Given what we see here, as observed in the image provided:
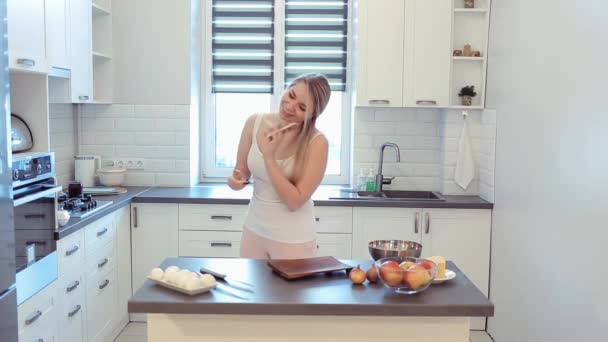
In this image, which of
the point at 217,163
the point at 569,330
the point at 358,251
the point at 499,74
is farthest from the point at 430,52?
the point at 569,330

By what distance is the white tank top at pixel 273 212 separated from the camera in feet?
9.34

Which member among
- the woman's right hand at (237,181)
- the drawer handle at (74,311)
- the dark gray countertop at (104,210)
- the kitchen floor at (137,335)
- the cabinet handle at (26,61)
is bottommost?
the kitchen floor at (137,335)

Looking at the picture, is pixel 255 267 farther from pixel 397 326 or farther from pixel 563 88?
pixel 563 88

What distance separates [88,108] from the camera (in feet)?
15.4

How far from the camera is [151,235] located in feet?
14.0

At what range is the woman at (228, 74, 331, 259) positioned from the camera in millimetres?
2729

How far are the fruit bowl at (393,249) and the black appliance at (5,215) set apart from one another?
1.39 meters

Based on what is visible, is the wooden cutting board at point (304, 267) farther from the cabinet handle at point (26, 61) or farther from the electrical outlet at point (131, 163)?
the electrical outlet at point (131, 163)

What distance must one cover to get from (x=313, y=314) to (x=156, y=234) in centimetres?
251

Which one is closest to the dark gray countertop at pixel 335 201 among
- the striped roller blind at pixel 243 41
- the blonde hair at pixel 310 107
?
the striped roller blind at pixel 243 41

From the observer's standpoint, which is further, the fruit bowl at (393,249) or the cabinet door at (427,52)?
the cabinet door at (427,52)

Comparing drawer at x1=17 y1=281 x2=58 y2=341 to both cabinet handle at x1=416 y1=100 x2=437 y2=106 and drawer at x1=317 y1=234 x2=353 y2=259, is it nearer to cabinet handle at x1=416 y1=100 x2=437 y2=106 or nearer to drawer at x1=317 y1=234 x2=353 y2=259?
drawer at x1=317 y1=234 x2=353 y2=259

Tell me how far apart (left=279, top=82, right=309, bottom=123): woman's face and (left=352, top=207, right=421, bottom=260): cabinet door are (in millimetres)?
1583

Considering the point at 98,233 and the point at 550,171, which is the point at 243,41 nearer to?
the point at 98,233
